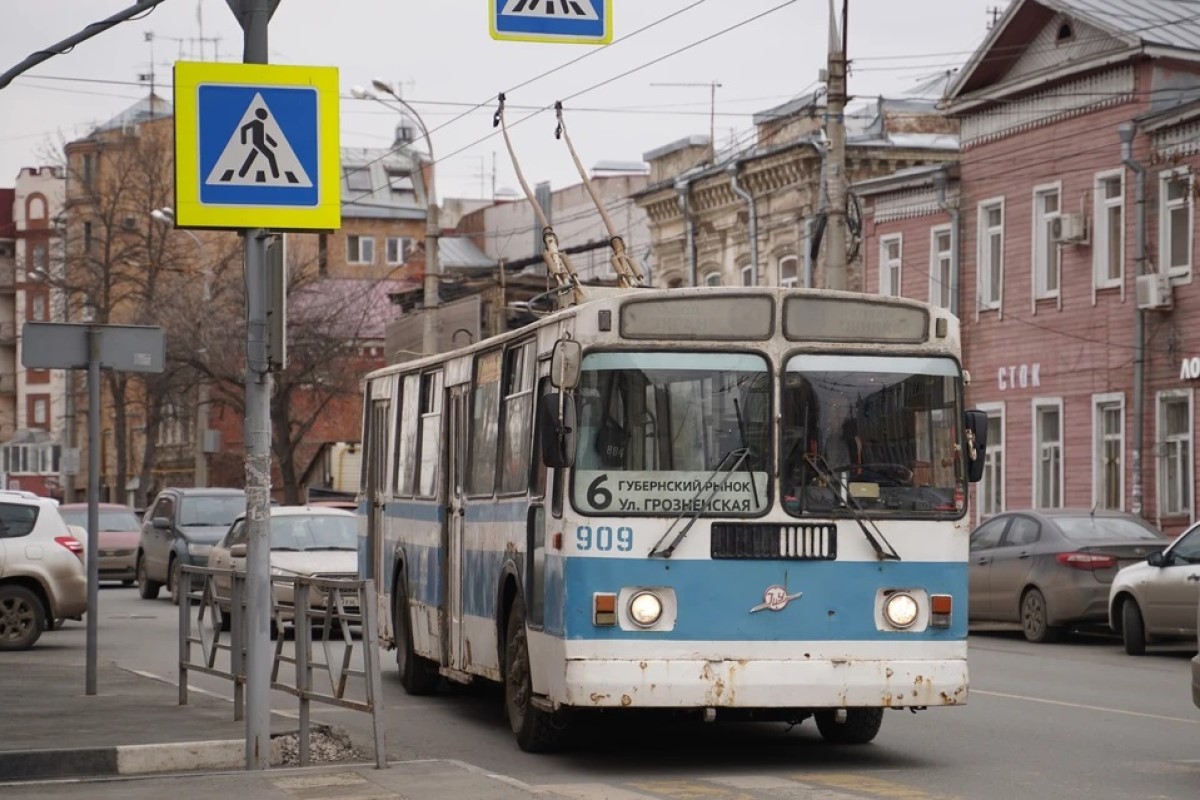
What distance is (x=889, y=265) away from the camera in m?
45.3

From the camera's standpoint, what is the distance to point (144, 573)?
120 ft

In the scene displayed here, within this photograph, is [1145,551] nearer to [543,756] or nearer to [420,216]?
[543,756]

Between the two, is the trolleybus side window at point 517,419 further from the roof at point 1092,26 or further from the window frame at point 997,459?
the window frame at point 997,459

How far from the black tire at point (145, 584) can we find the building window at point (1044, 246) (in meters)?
15.9

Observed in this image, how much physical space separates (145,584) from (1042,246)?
16.4 metres

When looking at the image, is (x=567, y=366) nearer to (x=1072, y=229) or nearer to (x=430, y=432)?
(x=430, y=432)

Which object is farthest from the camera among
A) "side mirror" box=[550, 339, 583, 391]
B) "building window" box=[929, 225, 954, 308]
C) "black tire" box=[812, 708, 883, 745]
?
"building window" box=[929, 225, 954, 308]

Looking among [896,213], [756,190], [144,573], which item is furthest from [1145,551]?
[756,190]

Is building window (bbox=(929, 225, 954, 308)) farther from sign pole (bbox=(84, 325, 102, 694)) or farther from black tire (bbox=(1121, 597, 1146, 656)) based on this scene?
sign pole (bbox=(84, 325, 102, 694))

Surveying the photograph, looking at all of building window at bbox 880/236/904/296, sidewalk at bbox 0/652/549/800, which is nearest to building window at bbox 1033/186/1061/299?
building window at bbox 880/236/904/296

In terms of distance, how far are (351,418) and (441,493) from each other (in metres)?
74.8

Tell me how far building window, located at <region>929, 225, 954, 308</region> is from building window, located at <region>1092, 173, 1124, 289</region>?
574 cm

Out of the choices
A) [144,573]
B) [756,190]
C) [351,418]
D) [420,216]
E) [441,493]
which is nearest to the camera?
[441,493]

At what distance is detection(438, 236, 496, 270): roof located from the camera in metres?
99.3
